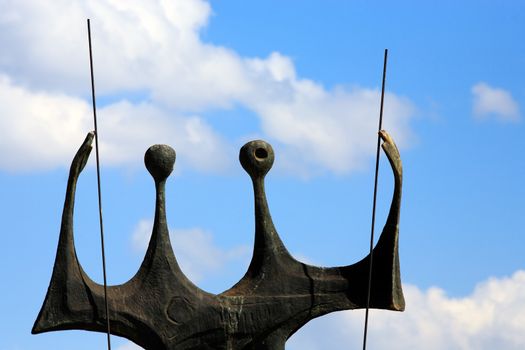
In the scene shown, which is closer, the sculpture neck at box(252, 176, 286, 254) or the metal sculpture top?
the metal sculpture top

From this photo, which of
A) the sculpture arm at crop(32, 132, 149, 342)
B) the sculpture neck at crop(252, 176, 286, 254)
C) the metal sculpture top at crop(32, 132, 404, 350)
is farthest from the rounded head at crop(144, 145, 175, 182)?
the sculpture neck at crop(252, 176, 286, 254)

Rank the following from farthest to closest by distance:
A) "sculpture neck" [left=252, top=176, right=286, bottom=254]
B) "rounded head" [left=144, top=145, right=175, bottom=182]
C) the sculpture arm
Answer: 1. "sculpture neck" [left=252, top=176, right=286, bottom=254]
2. "rounded head" [left=144, top=145, right=175, bottom=182]
3. the sculpture arm

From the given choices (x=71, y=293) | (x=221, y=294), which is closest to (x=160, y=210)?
(x=221, y=294)

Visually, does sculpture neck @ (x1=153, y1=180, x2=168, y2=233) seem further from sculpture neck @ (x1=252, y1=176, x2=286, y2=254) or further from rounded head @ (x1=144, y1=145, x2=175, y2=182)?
sculpture neck @ (x1=252, y1=176, x2=286, y2=254)

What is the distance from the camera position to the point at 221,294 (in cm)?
1106

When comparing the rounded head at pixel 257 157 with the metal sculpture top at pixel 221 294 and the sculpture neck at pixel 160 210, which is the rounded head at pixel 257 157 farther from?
the sculpture neck at pixel 160 210

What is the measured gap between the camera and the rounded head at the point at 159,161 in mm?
10961

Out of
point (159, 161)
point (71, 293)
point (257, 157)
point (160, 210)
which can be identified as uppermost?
point (257, 157)

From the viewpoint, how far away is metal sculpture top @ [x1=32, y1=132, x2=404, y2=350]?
1081 cm

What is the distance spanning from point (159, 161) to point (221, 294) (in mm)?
1019

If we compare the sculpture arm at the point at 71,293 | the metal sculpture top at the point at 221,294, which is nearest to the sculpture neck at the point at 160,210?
the metal sculpture top at the point at 221,294

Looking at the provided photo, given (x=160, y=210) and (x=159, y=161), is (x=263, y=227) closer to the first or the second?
(x=160, y=210)

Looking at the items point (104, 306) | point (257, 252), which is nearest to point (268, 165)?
point (257, 252)

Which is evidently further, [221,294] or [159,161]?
[221,294]
